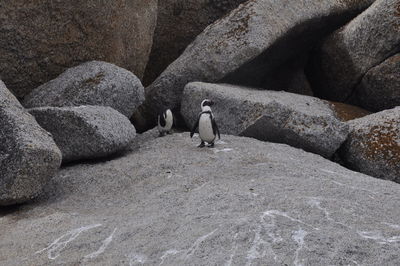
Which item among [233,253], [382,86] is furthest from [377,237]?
[382,86]

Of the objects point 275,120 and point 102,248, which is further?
point 275,120

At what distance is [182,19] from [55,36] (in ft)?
12.6

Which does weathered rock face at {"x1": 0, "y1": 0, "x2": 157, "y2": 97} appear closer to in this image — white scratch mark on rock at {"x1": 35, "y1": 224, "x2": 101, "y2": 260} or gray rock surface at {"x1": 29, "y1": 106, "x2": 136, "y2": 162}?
gray rock surface at {"x1": 29, "y1": 106, "x2": 136, "y2": 162}

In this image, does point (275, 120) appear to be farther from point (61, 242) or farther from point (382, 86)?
point (61, 242)

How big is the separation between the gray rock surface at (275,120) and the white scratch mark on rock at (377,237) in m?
4.24

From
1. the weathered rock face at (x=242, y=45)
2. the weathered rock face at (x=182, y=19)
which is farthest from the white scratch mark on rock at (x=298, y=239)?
the weathered rock face at (x=182, y=19)

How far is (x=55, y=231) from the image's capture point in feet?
22.6

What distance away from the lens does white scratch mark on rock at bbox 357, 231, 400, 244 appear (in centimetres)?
582

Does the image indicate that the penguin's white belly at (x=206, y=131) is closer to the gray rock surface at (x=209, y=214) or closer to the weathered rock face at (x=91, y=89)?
the gray rock surface at (x=209, y=214)

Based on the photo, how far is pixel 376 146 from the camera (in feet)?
33.0

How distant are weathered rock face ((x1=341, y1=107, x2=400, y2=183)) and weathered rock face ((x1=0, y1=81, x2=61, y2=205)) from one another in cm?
477

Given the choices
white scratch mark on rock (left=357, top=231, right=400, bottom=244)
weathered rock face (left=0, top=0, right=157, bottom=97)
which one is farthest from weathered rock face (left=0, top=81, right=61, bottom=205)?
white scratch mark on rock (left=357, top=231, right=400, bottom=244)

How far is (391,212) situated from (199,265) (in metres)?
2.34

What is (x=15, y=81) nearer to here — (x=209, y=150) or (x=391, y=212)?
(x=209, y=150)
